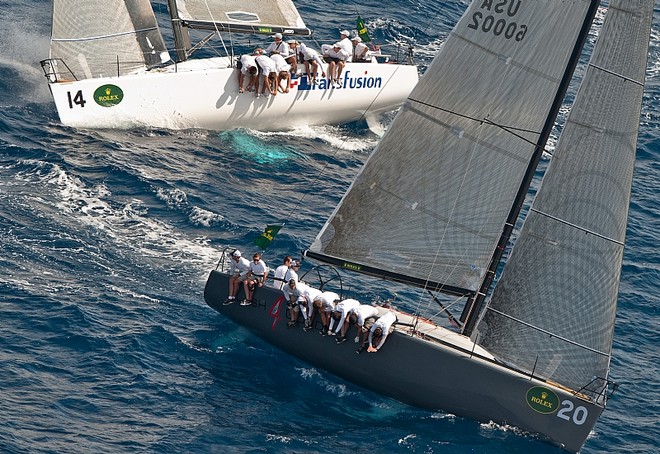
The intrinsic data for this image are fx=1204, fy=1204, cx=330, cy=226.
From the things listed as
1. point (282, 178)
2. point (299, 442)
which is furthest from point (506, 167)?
point (282, 178)

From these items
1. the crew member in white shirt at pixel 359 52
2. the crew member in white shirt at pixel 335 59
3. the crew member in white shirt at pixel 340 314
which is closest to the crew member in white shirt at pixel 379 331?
the crew member in white shirt at pixel 340 314

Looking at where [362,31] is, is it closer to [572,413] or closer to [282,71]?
[282,71]

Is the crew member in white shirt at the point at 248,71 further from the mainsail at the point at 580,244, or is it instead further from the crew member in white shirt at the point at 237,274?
the mainsail at the point at 580,244

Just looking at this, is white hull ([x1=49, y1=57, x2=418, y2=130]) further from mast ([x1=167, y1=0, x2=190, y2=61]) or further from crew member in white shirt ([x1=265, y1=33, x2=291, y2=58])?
crew member in white shirt ([x1=265, y1=33, x2=291, y2=58])

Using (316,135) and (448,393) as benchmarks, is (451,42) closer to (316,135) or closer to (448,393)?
(448,393)

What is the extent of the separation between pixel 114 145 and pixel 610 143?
17547 mm

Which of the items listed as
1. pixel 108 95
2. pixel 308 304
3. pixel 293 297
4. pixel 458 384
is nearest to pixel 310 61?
pixel 108 95

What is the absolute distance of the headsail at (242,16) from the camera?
40.6 metres

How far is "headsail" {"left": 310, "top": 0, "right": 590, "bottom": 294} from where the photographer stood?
25484 millimetres

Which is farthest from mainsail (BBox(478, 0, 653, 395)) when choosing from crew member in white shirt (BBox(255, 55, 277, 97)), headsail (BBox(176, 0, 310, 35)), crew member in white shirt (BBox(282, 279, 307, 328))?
headsail (BBox(176, 0, 310, 35))

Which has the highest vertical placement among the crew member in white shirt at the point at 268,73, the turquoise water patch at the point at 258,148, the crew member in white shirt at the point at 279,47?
the crew member in white shirt at the point at 279,47

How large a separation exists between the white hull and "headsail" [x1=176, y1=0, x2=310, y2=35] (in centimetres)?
127

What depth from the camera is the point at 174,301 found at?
29.9 meters

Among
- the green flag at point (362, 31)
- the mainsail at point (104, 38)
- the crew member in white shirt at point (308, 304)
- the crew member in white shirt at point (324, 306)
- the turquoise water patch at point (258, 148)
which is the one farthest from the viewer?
the green flag at point (362, 31)
